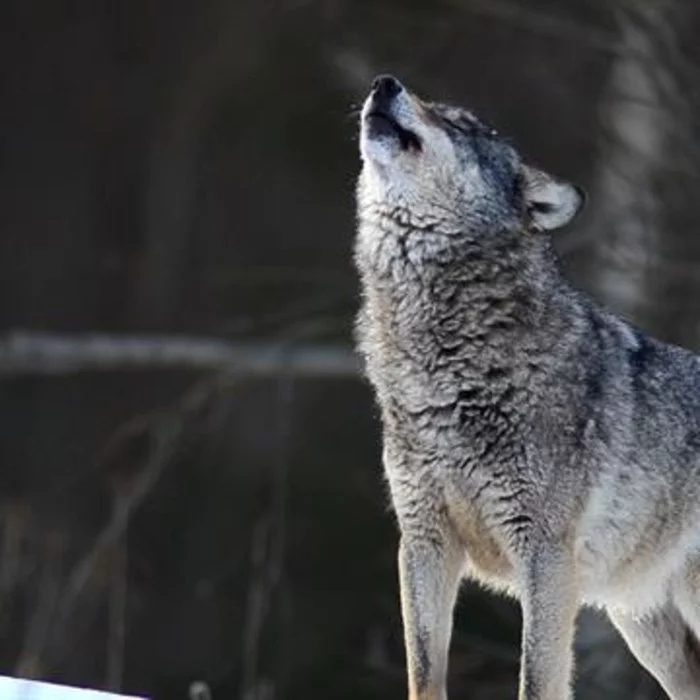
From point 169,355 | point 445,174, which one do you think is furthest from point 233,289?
point 445,174

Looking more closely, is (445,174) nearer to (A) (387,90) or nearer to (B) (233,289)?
(A) (387,90)

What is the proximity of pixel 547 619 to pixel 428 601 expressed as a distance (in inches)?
11.9

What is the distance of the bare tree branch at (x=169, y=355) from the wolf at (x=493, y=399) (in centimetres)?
540

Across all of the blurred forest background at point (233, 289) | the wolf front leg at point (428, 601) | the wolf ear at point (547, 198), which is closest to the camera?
the wolf front leg at point (428, 601)

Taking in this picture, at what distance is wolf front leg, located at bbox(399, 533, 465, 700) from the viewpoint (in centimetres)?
648

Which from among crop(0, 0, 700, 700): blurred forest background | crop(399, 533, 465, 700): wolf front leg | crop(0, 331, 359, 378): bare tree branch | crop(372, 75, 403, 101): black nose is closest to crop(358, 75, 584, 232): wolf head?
crop(372, 75, 403, 101): black nose

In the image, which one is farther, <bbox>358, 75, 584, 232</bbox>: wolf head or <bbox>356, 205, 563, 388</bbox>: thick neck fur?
<bbox>356, 205, 563, 388</bbox>: thick neck fur

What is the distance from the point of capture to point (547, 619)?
20.9 feet

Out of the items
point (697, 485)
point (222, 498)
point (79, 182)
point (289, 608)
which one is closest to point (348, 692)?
point (289, 608)

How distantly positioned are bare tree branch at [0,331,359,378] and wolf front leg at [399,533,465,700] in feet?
18.1

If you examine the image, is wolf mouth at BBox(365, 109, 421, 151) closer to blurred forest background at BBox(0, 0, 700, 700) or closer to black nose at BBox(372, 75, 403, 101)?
black nose at BBox(372, 75, 403, 101)

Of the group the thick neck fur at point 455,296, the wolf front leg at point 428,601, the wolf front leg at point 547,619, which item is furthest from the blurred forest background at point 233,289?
the wolf front leg at point 547,619

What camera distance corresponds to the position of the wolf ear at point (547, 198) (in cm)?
668

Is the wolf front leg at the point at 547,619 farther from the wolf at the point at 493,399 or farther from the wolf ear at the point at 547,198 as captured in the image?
the wolf ear at the point at 547,198
